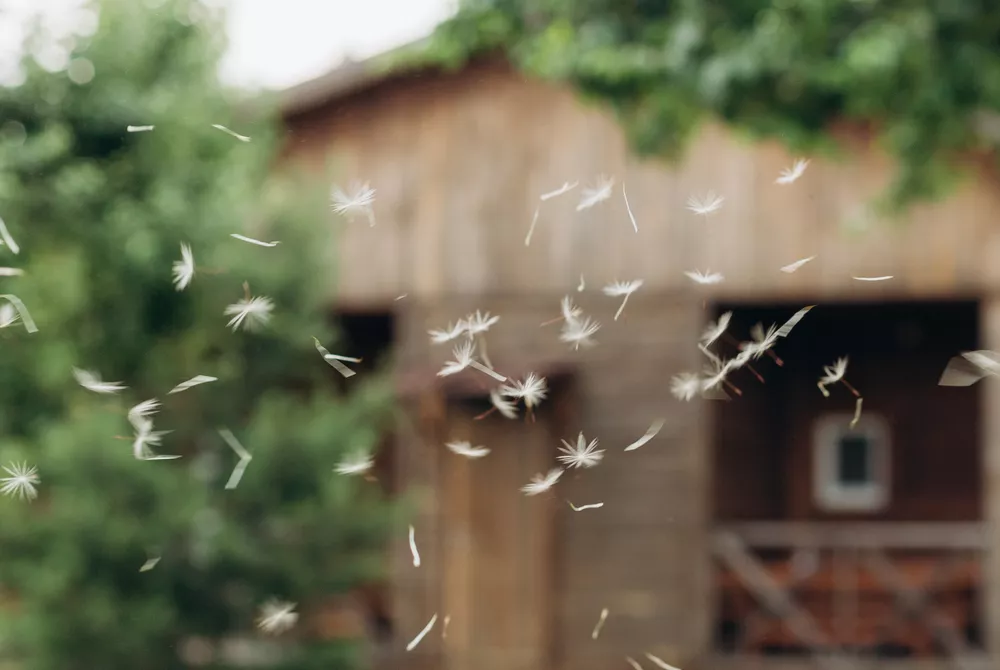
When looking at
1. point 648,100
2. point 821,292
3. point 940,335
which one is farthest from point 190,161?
point 940,335

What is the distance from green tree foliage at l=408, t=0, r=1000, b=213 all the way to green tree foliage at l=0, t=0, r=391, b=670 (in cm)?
177

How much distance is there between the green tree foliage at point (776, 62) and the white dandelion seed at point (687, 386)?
125 centimetres

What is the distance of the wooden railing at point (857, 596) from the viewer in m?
8.12

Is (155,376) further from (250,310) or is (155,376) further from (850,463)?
→ (850,463)

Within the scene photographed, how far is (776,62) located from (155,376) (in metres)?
3.80

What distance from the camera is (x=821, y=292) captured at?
8.07m

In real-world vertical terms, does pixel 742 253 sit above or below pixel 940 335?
above

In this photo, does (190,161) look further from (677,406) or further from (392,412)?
(677,406)

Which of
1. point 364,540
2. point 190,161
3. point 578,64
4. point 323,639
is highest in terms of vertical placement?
point 578,64

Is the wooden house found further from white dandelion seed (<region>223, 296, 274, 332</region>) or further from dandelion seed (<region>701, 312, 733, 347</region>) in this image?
dandelion seed (<region>701, 312, 733, 347</region>)

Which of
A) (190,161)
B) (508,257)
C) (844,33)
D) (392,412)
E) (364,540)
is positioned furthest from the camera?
(508,257)

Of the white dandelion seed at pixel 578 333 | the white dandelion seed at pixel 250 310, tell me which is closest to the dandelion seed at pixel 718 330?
the white dandelion seed at pixel 578 333

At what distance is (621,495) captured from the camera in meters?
8.23

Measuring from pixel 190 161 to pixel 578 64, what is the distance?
8.27ft
